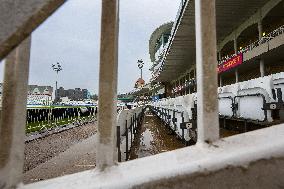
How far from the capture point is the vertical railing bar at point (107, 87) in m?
0.89

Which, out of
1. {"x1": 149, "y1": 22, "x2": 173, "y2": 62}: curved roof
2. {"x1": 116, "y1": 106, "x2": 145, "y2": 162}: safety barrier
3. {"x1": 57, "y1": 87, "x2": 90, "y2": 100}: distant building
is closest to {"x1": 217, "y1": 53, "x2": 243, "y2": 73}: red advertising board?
{"x1": 116, "y1": 106, "x2": 145, "y2": 162}: safety barrier

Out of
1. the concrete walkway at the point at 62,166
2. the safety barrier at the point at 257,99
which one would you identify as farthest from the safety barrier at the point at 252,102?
the concrete walkway at the point at 62,166

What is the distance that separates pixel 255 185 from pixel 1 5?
2.96 feet

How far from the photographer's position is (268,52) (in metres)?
17.1

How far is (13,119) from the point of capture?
0.87m

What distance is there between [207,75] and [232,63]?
21.9 meters

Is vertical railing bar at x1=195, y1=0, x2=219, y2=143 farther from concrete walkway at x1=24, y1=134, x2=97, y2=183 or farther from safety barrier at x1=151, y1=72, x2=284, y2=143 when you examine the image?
concrete walkway at x1=24, y1=134, x2=97, y2=183

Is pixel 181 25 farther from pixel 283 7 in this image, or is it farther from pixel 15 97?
pixel 15 97

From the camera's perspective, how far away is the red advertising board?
20.0 m

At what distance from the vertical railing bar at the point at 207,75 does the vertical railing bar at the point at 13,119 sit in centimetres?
62

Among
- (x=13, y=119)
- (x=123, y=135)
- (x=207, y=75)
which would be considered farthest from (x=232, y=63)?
(x=13, y=119)

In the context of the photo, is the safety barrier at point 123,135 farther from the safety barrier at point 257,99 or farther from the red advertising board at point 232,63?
the red advertising board at point 232,63

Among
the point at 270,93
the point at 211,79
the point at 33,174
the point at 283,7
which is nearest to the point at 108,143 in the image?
the point at 211,79

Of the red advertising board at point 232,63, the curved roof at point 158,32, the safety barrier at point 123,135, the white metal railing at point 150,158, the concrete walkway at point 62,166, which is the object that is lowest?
the concrete walkway at point 62,166
